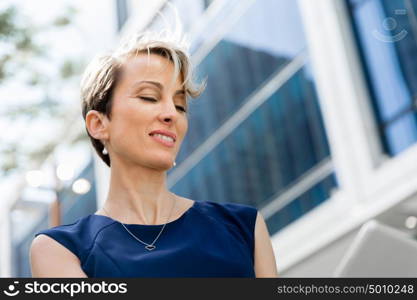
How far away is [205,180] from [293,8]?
452 centimetres

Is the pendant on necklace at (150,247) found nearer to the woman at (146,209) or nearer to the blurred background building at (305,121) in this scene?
the woman at (146,209)

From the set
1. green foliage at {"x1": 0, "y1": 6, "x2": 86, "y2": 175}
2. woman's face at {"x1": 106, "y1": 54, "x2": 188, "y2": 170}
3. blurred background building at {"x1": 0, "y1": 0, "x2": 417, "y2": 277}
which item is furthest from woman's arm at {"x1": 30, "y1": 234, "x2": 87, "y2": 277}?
blurred background building at {"x1": 0, "y1": 0, "x2": 417, "y2": 277}

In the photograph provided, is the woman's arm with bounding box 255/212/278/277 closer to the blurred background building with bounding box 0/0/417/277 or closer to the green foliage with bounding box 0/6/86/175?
the green foliage with bounding box 0/6/86/175

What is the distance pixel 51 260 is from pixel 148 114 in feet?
1.34

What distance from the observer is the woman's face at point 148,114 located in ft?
5.71

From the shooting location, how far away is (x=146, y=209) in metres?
1.78

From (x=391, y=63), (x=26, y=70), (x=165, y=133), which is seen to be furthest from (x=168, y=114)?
(x=391, y=63)

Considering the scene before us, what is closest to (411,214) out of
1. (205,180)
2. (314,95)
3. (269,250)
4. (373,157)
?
(373,157)

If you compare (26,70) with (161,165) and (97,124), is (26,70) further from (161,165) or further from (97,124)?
(161,165)

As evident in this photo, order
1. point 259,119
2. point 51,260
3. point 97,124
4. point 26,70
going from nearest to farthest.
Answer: point 51,260 < point 97,124 < point 26,70 < point 259,119

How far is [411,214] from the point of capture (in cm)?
912

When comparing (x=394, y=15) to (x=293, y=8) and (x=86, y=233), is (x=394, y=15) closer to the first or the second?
(x=293, y=8)

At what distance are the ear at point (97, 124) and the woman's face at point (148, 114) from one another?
0.06ft

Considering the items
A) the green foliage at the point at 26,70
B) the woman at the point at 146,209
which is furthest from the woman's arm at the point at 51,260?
the green foliage at the point at 26,70
